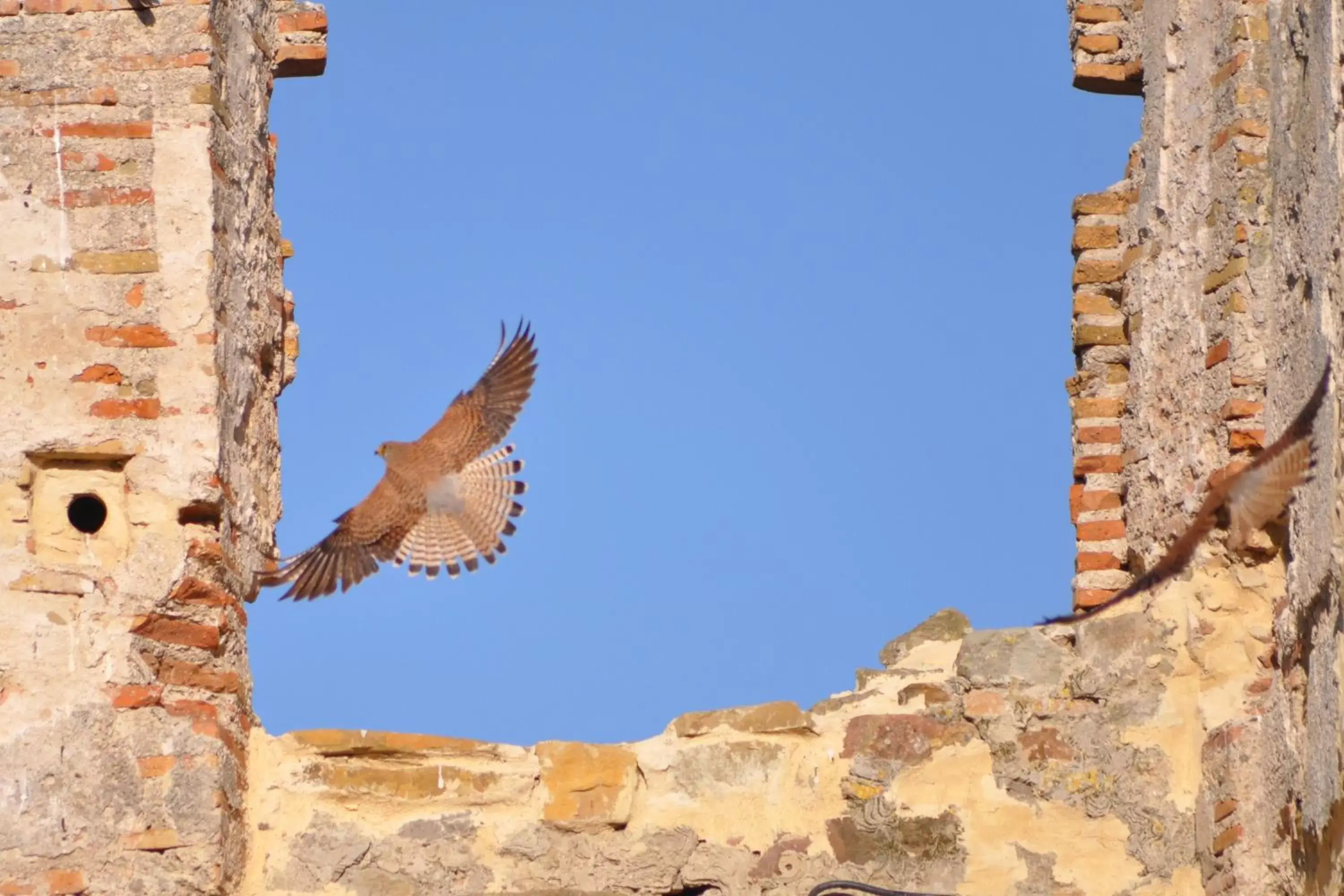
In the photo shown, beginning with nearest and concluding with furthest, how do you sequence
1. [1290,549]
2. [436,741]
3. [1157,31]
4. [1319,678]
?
[1319,678]
[1290,549]
[436,741]
[1157,31]

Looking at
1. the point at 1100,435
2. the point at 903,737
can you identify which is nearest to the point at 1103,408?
the point at 1100,435

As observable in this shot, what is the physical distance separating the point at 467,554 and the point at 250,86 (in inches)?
78.5

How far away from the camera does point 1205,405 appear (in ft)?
20.1

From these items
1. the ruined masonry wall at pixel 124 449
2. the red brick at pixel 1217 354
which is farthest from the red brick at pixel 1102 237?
the ruined masonry wall at pixel 124 449

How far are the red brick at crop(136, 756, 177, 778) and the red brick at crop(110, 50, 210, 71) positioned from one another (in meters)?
1.71

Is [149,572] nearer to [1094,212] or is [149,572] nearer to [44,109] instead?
[44,109]

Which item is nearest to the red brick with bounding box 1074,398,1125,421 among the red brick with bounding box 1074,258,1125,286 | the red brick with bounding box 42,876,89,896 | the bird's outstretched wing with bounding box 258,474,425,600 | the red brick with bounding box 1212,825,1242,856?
the red brick with bounding box 1074,258,1125,286

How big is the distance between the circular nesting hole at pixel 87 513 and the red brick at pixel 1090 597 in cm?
249

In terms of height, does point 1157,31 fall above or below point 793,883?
above

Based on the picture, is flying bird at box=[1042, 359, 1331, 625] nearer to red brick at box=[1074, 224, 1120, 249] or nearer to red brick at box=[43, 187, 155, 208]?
red brick at box=[1074, 224, 1120, 249]

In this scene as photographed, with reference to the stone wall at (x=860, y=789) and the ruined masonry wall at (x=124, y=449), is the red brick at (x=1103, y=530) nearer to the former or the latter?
the stone wall at (x=860, y=789)

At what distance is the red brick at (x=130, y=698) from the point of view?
19.1 ft

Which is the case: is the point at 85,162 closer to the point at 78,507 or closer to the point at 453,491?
the point at 78,507

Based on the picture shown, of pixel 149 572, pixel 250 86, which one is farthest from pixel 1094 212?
pixel 149 572
